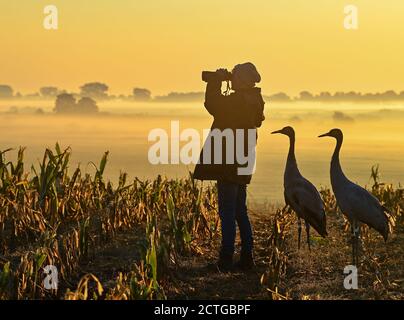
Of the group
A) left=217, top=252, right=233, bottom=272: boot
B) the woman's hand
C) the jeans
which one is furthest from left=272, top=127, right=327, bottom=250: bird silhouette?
the woman's hand

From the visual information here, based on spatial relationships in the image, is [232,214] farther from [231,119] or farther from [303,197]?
[303,197]

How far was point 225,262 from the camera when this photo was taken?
1105 cm

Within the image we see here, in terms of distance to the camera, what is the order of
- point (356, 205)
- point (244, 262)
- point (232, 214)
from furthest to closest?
1. point (356, 205)
2. point (244, 262)
3. point (232, 214)

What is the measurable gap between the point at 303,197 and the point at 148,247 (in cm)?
266

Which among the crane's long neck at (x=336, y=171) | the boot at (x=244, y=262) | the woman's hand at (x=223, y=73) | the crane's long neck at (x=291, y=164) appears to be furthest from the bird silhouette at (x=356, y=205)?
the woman's hand at (x=223, y=73)

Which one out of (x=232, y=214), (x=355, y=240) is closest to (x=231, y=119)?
(x=232, y=214)

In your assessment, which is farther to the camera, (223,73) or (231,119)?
(223,73)

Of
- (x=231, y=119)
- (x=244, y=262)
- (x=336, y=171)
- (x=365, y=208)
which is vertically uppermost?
(x=231, y=119)

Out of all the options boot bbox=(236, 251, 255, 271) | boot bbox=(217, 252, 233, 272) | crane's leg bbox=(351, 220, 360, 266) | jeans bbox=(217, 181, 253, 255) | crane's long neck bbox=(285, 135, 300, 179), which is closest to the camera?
jeans bbox=(217, 181, 253, 255)

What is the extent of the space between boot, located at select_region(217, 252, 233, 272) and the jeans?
49mm

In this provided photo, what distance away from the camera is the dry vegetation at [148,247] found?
10047 millimetres

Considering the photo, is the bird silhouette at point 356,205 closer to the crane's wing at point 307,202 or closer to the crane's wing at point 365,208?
the crane's wing at point 365,208

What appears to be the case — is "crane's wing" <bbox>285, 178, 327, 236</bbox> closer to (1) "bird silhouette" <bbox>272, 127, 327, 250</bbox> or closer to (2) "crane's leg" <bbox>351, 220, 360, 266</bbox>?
(1) "bird silhouette" <bbox>272, 127, 327, 250</bbox>

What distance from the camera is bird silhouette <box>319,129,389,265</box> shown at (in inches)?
453
